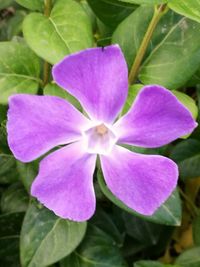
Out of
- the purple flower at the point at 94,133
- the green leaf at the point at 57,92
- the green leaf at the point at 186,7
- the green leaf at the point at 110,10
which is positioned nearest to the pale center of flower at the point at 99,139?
the purple flower at the point at 94,133

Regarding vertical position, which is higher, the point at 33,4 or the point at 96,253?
the point at 33,4

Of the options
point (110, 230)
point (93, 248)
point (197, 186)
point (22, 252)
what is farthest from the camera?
point (197, 186)

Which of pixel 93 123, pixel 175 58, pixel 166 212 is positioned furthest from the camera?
pixel 166 212

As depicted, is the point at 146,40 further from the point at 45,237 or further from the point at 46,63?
the point at 45,237

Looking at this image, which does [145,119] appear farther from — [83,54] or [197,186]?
[197,186]

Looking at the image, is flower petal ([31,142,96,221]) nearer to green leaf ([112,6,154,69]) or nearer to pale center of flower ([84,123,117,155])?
pale center of flower ([84,123,117,155])

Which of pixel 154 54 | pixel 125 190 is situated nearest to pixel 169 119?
pixel 125 190

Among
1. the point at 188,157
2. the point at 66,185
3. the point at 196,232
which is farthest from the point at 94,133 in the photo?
the point at 196,232
